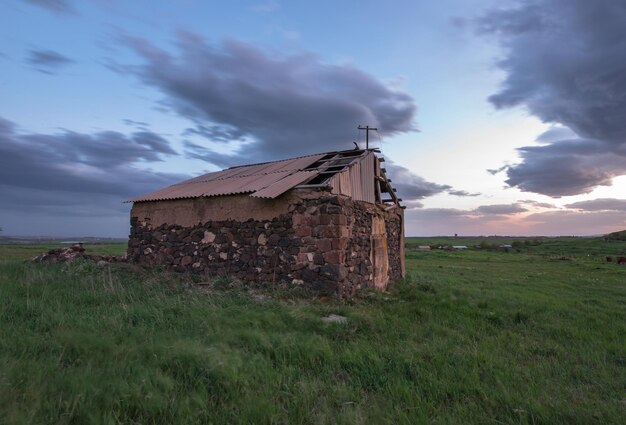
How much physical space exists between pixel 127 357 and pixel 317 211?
5.62 meters

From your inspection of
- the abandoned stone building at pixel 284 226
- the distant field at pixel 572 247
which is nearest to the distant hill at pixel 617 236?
the distant field at pixel 572 247

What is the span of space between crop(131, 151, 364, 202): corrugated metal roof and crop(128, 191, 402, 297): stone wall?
613 mm

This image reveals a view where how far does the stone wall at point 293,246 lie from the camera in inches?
365

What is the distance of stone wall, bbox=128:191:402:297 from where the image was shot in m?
9.28

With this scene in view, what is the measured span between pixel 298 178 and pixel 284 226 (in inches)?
53.3

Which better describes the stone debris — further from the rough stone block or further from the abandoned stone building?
the rough stone block

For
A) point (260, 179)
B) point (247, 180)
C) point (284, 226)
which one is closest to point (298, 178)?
point (284, 226)

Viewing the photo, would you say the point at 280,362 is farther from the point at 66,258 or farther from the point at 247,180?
the point at 66,258

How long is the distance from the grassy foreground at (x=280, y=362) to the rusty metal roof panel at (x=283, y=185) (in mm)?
2301

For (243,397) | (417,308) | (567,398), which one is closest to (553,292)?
(417,308)

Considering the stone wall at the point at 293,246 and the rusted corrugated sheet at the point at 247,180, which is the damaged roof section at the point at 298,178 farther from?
the stone wall at the point at 293,246

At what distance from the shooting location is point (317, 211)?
9.37 meters

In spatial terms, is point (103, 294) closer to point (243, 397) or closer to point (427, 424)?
point (243, 397)

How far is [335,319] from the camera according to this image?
23.6 ft
